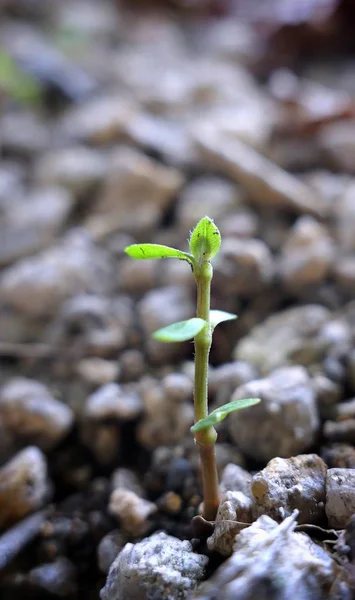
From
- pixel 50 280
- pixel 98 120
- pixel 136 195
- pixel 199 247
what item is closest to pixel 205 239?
pixel 199 247

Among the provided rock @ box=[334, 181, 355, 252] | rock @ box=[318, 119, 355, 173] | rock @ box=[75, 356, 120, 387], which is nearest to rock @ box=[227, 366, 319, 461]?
rock @ box=[75, 356, 120, 387]

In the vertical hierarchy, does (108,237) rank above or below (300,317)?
above

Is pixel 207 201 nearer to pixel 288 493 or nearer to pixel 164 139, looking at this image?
pixel 164 139

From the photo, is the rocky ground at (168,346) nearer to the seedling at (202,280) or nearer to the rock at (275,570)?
the rock at (275,570)

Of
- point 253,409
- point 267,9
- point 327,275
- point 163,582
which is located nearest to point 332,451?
point 253,409

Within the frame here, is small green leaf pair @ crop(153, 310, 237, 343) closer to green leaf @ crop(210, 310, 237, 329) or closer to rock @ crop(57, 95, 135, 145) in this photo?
green leaf @ crop(210, 310, 237, 329)

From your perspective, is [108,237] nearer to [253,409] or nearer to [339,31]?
[253,409]

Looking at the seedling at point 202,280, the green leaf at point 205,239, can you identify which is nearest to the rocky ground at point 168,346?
the seedling at point 202,280

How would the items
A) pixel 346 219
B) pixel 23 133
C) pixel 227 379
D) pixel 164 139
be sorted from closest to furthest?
pixel 227 379, pixel 346 219, pixel 164 139, pixel 23 133
